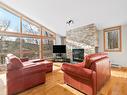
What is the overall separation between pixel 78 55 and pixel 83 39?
1040 mm

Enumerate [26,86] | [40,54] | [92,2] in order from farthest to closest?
[40,54] < [92,2] < [26,86]

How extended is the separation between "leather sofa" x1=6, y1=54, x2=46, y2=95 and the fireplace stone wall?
11.5ft

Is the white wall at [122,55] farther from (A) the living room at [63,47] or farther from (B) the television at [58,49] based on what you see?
(B) the television at [58,49]

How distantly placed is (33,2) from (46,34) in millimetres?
2795

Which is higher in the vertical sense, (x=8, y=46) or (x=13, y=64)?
(x=8, y=46)

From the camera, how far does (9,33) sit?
5242 millimetres

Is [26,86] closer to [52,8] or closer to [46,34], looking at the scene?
[52,8]

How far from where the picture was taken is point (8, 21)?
535 cm

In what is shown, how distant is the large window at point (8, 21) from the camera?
5.12 metres

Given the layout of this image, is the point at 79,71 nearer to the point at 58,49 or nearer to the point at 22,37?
the point at 22,37

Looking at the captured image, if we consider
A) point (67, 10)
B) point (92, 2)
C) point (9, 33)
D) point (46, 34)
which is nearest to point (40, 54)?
point (46, 34)

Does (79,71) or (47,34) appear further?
(47,34)

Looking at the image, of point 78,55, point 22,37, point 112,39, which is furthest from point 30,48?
point 112,39

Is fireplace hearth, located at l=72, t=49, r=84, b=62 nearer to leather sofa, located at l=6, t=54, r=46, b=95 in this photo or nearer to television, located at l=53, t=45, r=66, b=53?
television, located at l=53, t=45, r=66, b=53
